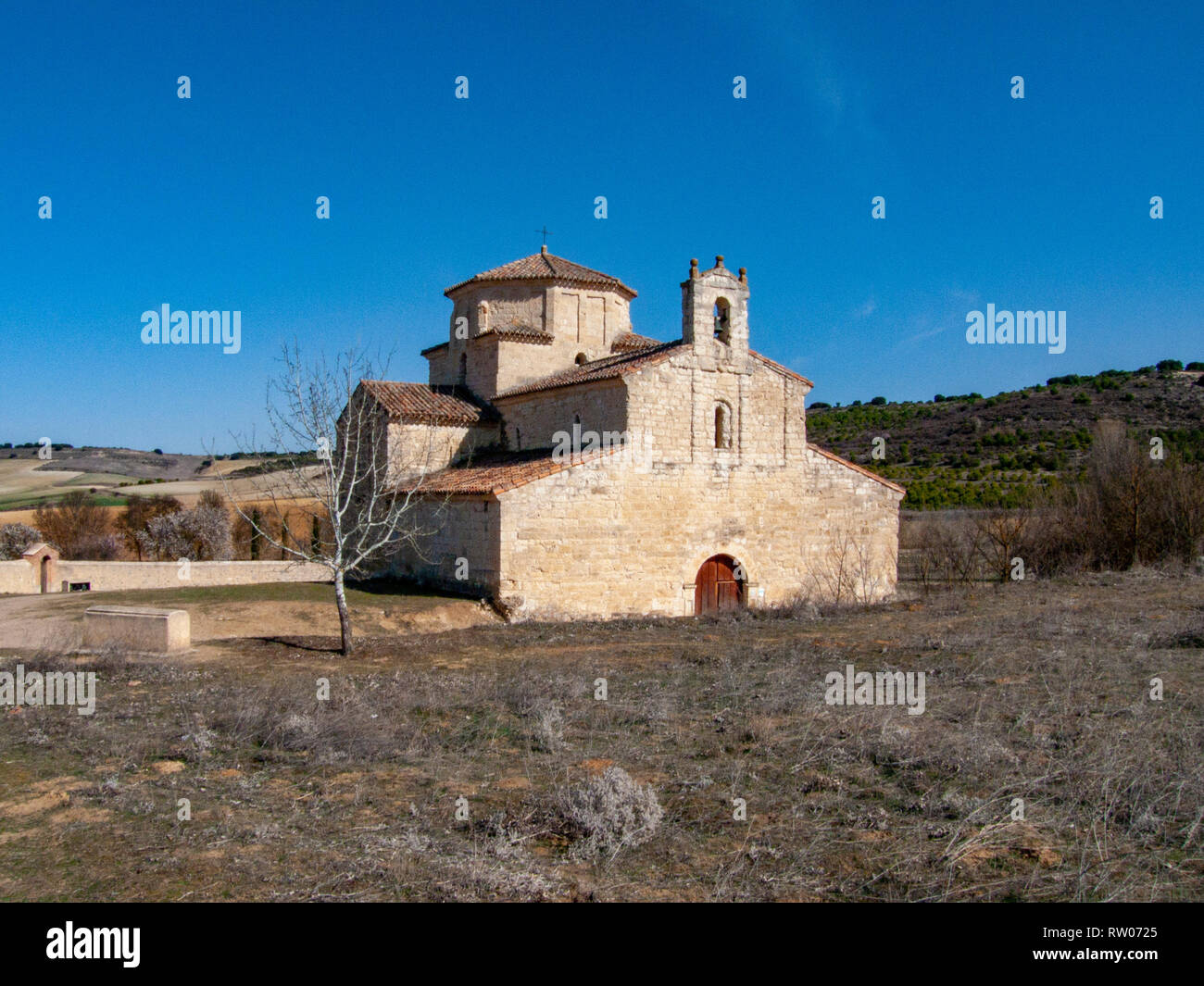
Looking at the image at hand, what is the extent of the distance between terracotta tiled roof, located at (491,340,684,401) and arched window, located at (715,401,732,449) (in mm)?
1943

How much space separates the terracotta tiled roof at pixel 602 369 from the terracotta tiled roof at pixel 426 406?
2.49 ft

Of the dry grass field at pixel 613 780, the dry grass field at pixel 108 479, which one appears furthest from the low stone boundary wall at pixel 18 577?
the dry grass field at pixel 108 479

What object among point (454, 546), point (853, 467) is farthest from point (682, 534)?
point (853, 467)

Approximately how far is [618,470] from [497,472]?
117 inches

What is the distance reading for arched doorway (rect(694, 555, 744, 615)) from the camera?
20984mm

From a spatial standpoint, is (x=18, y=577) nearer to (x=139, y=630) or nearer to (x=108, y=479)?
(x=139, y=630)

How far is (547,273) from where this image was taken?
25078 millimetres

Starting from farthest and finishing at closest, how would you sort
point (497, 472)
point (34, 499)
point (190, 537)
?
point (34, 499)
point (190, 537)
point (497, 472)

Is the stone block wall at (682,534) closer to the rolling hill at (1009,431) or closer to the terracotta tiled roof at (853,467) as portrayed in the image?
the terracotta tiled roof at (853,467)

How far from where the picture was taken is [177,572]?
24266 millimetres

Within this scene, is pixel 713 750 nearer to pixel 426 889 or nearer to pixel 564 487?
pixel 426 889
